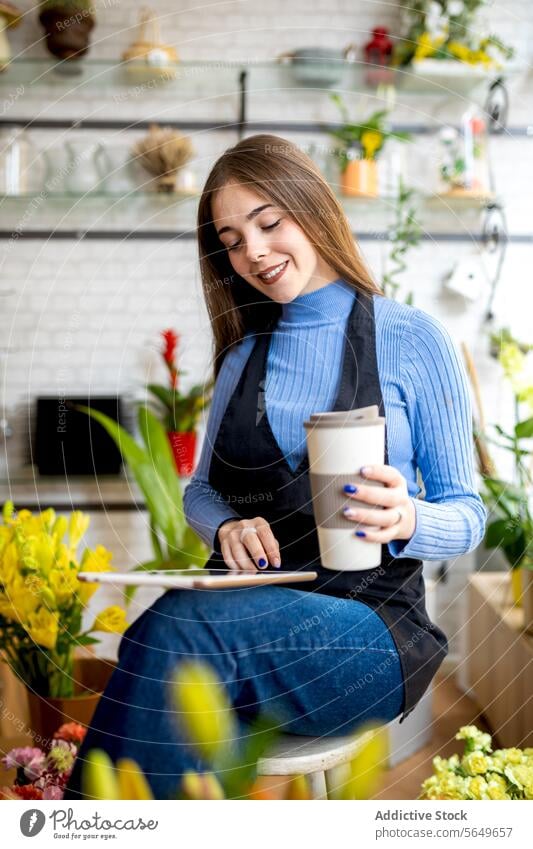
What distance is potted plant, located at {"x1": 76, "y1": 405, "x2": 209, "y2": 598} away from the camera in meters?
0.91

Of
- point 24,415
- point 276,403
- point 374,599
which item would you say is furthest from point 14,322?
point 374,599

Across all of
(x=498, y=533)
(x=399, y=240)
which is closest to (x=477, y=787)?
(x=498, y=533)

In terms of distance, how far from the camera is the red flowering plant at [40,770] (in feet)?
2.58

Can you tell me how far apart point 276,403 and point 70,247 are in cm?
51

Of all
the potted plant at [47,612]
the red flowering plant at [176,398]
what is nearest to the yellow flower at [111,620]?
the potted plant at [47,612]

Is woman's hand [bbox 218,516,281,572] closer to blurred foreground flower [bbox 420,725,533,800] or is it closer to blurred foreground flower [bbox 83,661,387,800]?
blurred foreground flower [bbox 83,661,387,800]

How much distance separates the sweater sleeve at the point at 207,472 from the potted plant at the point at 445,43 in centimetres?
58

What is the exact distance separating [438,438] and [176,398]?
0.43 metres

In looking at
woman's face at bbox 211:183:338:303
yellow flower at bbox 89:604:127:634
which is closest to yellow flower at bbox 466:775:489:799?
yellow flower at bbox 89:604:127:634

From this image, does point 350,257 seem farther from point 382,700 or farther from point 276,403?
point 382,700

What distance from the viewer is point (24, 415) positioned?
0.95 metres

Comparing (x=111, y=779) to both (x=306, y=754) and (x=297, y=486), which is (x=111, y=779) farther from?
(x=297, y=486)

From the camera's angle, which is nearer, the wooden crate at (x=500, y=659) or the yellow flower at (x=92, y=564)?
the yellow flower at (x=92, y=564)

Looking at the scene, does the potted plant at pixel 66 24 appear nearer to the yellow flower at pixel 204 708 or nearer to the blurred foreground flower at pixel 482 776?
the yellow flower at pixel 204 708
